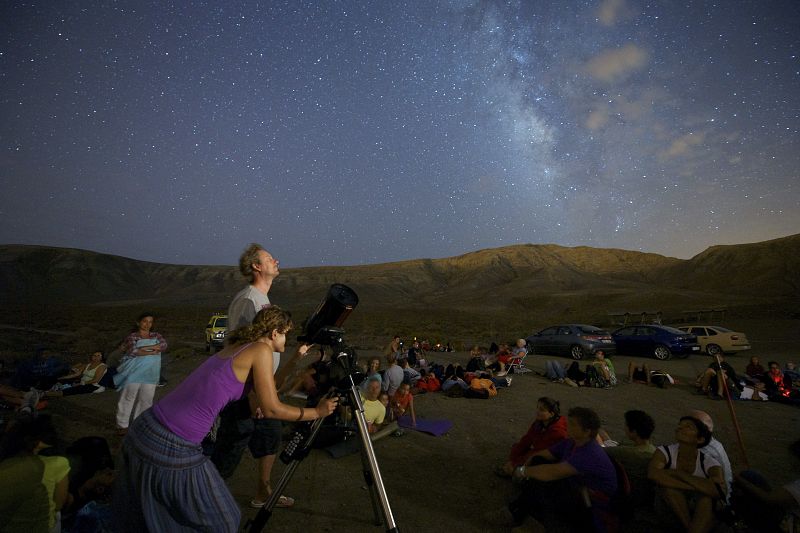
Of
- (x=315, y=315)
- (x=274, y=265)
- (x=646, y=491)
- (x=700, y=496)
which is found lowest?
(x=646, y=491)

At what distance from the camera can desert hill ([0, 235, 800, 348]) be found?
6419 centimetres

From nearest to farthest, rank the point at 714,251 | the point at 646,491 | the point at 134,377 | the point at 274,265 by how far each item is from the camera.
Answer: the point at 274,265, the point at 646,491, the point at 134,377, the point at 714,251

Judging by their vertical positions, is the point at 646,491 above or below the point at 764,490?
below

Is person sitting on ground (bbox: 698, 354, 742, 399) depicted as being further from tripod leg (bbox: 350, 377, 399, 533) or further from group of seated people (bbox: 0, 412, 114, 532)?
group of seated people (bbox: 0, 412, 114, 532)

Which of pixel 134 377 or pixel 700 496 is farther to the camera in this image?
pixel 134 377

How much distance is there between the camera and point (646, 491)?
3.82 meters

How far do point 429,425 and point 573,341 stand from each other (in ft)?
34.5

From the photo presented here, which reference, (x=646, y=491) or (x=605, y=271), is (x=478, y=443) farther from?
(x=605, y=271)

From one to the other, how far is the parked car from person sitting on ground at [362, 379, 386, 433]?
15.0 m

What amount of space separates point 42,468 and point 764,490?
560 centimetres

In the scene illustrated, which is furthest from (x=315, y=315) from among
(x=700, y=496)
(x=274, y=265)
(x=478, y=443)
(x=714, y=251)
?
(x=714, y=251)

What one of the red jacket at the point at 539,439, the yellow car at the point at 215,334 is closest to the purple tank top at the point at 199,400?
the red jacket at the point at 539,439

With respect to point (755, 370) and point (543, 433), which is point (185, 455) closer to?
point (543, 433)

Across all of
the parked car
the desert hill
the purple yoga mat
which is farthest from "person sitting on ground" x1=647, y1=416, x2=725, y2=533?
the desert hill
